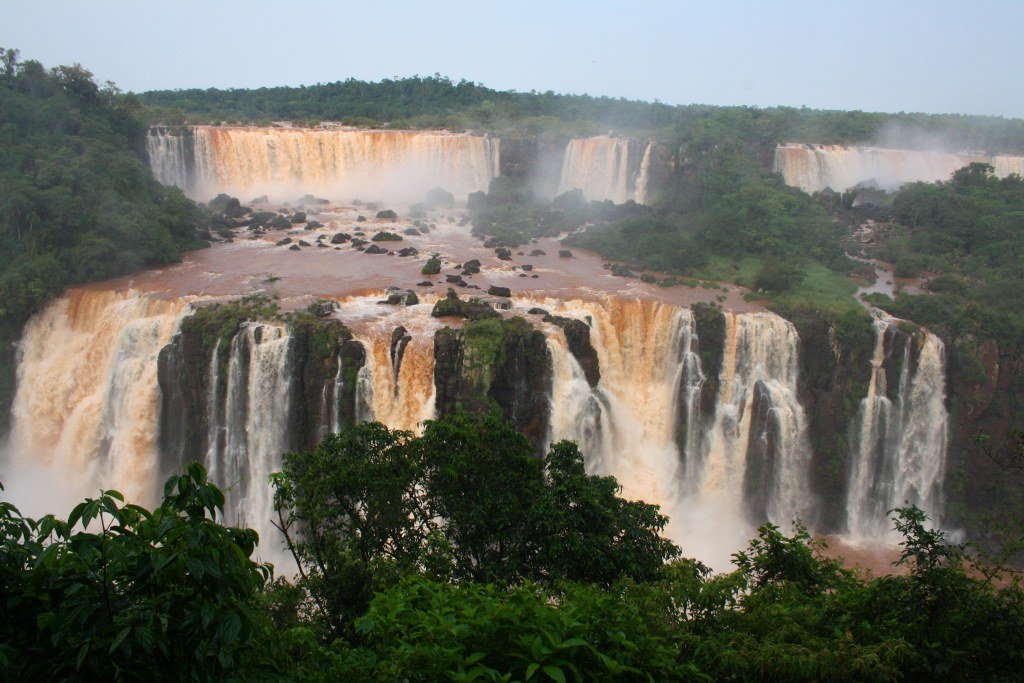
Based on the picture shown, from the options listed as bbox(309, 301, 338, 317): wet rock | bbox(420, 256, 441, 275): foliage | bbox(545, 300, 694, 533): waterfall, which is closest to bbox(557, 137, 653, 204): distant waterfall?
bbox(420, 256, 441, 275): foliage

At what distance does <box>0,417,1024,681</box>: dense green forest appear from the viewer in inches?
142

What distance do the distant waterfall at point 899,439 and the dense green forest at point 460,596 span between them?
36.9 ft

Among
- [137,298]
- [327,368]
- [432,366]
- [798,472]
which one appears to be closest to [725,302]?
[798,472]

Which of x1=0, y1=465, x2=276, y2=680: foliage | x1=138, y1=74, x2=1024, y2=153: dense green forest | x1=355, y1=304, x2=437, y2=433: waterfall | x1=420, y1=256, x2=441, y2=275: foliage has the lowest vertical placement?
x1=355, y1=304, x2=437, y2=433: waterfall

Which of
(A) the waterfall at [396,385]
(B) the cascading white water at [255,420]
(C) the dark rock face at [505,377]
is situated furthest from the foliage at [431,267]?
(B) the cascading white water at [255,420]

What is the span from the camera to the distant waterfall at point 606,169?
34.7 m

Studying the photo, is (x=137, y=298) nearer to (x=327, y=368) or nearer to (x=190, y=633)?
(x=327, y=368)

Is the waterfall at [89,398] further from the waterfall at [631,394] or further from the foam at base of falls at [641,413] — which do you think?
the waterfall at [631,394]

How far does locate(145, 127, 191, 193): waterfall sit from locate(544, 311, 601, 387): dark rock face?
2199cm

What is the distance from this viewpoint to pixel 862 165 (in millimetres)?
36625

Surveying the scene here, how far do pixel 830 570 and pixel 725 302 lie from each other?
12.7 m

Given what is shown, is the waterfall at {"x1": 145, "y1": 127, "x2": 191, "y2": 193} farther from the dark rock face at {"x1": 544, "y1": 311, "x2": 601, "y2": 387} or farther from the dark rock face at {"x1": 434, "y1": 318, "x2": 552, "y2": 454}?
the dark rock face at {"x1": 544, "y1": 311, "x2": 601, "y2": 387}

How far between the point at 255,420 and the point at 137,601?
1409 cm

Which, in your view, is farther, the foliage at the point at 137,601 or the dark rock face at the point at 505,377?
the dark rock face at the point at 505,377
